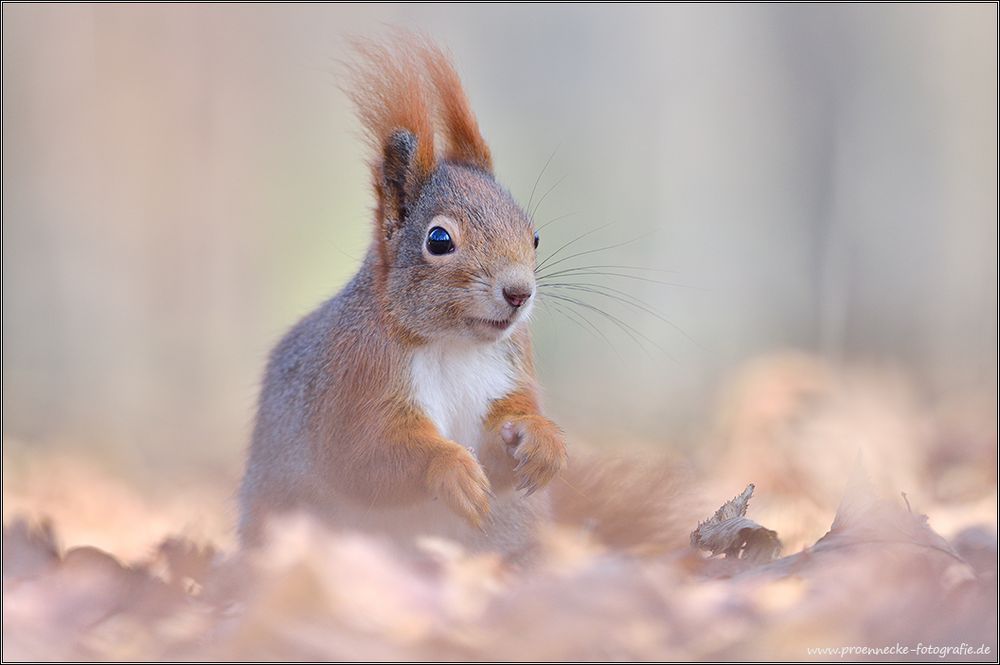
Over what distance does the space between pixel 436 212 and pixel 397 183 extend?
80 mm

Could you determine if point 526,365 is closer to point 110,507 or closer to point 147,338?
point 110,507

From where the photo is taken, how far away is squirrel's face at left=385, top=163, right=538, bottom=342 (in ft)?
4.29

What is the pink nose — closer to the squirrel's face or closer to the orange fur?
the squirrel's face

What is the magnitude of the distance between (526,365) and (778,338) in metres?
1.87

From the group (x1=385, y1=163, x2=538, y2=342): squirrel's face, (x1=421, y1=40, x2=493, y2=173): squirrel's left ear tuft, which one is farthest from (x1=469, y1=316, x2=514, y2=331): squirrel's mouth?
(x1=421, y1=40, x2=493, y2=173): squirrel's left ear tuft

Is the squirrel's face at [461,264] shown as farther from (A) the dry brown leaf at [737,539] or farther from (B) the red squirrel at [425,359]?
(A) the dry brown leaf at [737,539]

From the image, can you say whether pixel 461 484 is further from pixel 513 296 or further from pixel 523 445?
pixel 513 296

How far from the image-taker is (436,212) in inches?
54.3

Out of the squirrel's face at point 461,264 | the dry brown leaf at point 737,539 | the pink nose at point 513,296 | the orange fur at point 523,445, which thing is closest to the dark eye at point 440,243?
the squirrel's face at point 461,264

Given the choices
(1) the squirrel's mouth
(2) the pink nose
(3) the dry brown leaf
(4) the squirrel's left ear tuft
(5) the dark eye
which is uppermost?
(4) the squirrel's left ear tuft

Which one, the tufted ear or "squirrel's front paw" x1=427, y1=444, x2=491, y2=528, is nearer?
"squirrel's front paw" x1=427, y1=444, x2=491, y2=528

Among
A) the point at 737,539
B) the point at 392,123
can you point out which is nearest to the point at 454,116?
the point at 392,123

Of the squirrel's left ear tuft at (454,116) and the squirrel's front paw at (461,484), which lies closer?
the squirrel's front paw at (461,484)

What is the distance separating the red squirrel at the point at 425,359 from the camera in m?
1.31
